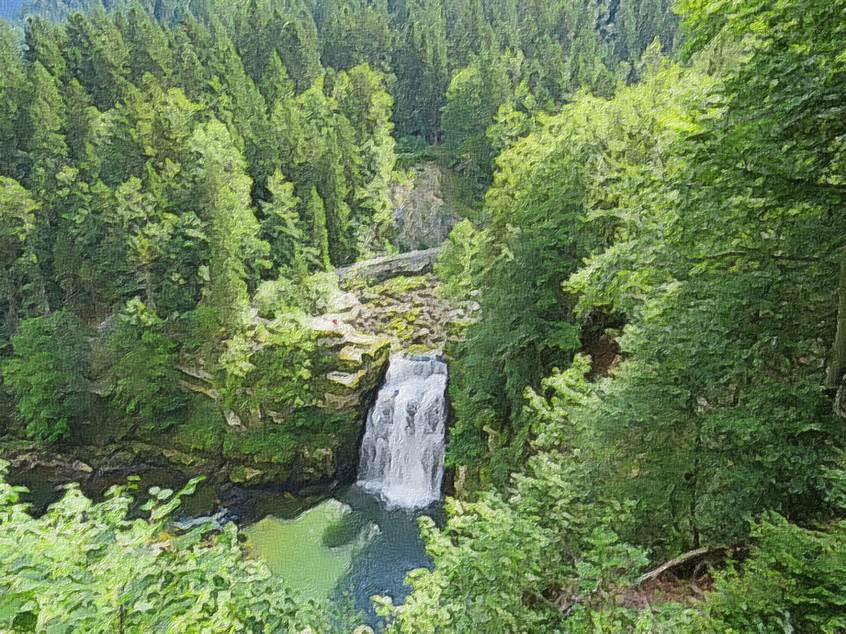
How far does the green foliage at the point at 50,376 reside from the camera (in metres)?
22.1

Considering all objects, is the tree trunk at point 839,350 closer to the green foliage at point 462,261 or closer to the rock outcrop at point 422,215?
the green foliage at point 462,261

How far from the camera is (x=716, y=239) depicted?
17.6ft

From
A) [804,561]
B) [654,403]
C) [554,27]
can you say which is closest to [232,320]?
[654,403]

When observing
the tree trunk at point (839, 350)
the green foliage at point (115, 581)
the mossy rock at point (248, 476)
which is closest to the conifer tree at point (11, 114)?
the mossy rock at point (248, 476)

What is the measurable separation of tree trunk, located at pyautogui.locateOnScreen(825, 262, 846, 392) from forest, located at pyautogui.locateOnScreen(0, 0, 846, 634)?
0.03 m

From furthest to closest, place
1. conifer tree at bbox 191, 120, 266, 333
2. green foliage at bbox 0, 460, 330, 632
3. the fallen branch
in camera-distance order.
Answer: conifer tree at bbox 191, 120, 266, 333 < the fallen branch < green foliage at bbox 0, 460, 330, 632

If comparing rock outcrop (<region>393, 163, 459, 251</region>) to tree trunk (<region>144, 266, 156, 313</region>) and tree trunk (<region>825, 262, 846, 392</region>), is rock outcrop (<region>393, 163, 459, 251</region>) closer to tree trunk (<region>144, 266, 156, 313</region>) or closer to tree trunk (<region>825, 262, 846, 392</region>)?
tree trunk (<region>144, 266, 156, 313</region>)

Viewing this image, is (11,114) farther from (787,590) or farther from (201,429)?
(787,590)

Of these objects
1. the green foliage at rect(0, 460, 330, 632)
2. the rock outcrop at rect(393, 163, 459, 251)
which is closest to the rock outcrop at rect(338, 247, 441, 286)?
the rock outcrop at rect(393, 163, 459, 251)

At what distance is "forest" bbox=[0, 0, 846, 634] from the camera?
4.03 metres

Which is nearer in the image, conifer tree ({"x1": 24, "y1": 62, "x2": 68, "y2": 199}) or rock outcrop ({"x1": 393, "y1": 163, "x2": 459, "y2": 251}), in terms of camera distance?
conifer tree ({"x1": 24, "y1": 62, "x2": 68, "y2": 199})

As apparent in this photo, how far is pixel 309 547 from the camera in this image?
17.1 meters

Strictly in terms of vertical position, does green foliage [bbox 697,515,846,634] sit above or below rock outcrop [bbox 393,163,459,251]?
below

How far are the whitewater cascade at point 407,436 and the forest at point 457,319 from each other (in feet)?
2.06
